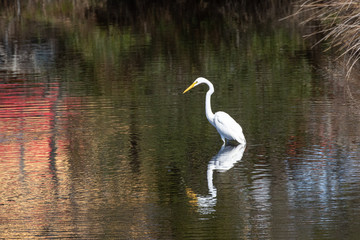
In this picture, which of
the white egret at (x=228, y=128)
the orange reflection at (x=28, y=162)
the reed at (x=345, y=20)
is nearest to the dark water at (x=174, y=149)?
the orange reflection at (x=28, y=162)

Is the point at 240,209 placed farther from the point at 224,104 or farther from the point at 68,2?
the point at 68,2

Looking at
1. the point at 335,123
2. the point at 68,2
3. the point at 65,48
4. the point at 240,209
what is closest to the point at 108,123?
the point at 335,123

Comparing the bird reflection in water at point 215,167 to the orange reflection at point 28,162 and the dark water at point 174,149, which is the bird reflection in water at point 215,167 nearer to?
the dark water at point 174,149

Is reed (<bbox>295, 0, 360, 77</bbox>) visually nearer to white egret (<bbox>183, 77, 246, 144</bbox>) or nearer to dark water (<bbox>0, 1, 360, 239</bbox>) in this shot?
dark water (<bbox>0, 1, 360, 239</bbox>)

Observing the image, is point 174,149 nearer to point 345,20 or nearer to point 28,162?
point 28,162

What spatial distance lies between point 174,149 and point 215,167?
49.1 inches

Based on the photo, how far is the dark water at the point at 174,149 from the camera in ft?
27.6

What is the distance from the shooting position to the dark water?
27.6 feet

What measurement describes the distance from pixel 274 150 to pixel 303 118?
2.32 metres

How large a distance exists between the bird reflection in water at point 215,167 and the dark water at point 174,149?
3 centimetres

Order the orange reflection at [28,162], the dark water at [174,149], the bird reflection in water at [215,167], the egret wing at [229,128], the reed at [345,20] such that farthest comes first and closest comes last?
the reed at [345,20]
the egret wing at [229,128]
the bird reflection in water at [215,167]
the orange reflection at [28,162]
the dark water at [174,149]

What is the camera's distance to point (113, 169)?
Result: 35.5ft

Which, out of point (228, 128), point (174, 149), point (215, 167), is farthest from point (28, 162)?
point (228, 128)

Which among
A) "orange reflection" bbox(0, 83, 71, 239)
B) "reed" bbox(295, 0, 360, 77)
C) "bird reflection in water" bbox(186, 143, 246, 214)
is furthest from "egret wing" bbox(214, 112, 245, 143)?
"orange reflection" bbox(0, 83, 71, 239)
